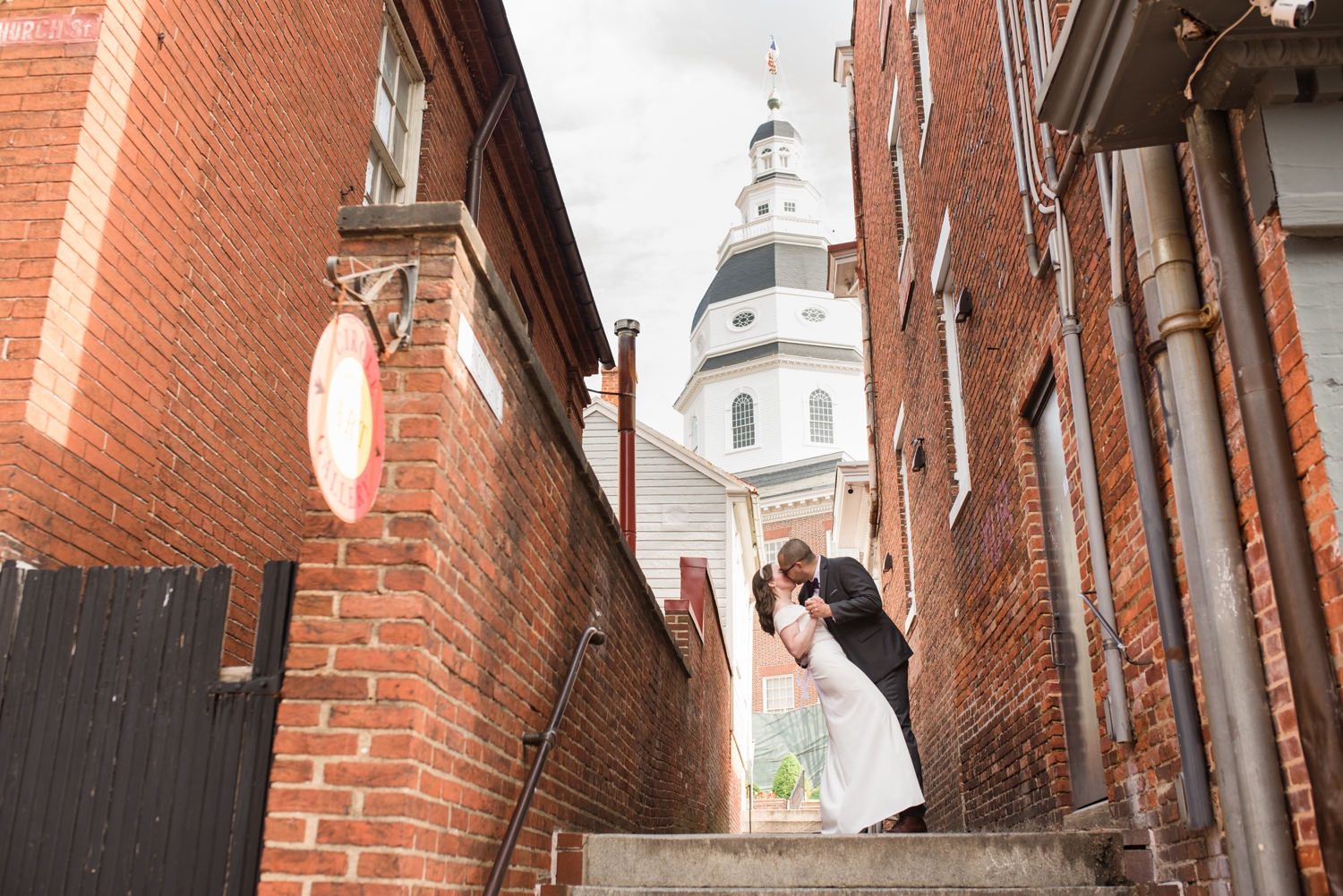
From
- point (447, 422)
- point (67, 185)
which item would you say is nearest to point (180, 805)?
point (447, 422)

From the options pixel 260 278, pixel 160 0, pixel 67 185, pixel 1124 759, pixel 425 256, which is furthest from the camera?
pixel 260 278

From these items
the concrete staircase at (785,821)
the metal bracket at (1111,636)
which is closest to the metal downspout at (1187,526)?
the metal bracket at (1111,636)

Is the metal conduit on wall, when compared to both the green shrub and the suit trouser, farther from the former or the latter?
the green shrub

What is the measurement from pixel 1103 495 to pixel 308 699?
3.29 meters

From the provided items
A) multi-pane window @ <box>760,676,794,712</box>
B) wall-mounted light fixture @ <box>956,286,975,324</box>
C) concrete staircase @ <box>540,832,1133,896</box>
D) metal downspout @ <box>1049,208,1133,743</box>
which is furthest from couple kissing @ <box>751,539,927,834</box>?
multi-pane window @ <box>760,676,794,712</box>

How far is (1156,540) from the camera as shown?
12.9 feet

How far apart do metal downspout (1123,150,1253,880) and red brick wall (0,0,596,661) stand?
381 cm

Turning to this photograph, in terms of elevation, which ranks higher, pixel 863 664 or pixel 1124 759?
pixel 863 664

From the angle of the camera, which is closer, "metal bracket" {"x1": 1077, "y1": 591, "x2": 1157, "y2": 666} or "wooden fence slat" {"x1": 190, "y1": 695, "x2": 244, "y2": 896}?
"wooden fence slat" {"x1": 190, "y1": 695, "x2": 244, "y2": 896}

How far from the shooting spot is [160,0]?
16.0 feet

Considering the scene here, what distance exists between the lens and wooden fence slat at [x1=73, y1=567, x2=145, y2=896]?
3.24 metres

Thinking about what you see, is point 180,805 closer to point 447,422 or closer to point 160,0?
point 447,422

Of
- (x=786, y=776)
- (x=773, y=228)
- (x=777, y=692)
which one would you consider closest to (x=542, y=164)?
(x=786, y=776)

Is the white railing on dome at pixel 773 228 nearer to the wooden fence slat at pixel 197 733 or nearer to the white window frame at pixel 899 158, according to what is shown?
the white window frame at pixel 899 158
